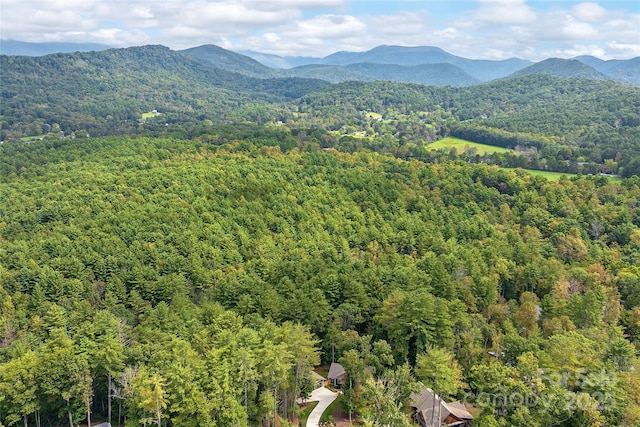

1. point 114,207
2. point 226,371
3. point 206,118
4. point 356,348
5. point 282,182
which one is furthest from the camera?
point 206,118

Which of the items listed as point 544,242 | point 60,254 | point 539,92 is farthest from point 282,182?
point 539,92

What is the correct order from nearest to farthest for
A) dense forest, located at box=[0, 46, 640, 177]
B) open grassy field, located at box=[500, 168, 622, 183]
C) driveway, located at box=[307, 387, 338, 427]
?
driveway, located at box=[307, 387, 338, 427]
open grassy field, located at box=[500, 168, 622, 183]
dense forest, located at box=[0, 46, 640, 177]

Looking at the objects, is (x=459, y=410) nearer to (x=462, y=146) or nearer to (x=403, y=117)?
(x=462, y=146)

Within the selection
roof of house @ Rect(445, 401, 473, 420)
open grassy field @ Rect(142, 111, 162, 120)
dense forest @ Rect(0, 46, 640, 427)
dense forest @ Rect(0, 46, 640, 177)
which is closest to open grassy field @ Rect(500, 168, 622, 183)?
dense forest @ Rect(0, 46, 640, 177)

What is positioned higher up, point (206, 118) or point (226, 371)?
point (206, 118)

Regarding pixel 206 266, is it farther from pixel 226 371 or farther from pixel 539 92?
Answer: pixel 539 92

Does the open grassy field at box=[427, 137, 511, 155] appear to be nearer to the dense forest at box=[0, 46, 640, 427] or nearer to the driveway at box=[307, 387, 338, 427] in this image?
the dense forest at box=[0, 46, 640, 427]

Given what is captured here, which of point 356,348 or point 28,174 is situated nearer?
point 356,348
